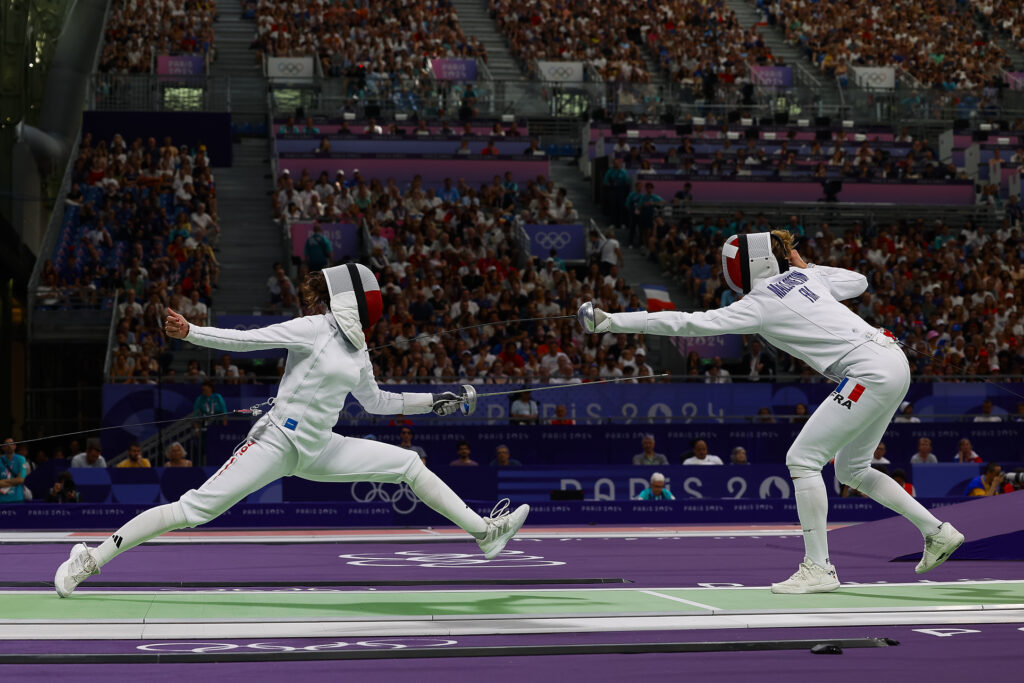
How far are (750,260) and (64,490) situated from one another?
8.91 m

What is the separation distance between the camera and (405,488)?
1311 cm

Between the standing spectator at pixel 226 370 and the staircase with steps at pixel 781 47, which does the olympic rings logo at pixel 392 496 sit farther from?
the staircase with steps at pixel 781 47

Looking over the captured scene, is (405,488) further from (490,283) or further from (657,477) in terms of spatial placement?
(490,283)

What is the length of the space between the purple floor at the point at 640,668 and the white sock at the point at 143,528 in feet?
3.78

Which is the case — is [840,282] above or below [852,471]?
above

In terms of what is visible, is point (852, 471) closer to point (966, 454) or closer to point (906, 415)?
point (966, 454)

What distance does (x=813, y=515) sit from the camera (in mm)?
6391

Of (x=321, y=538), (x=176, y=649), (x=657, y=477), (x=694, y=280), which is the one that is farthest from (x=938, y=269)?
(x=176, y=649)

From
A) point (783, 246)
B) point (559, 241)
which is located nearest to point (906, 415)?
point (559, 241)

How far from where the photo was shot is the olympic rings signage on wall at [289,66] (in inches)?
1047

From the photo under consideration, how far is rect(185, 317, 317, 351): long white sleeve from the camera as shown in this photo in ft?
19.3

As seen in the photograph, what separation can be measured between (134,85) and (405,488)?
1378cm

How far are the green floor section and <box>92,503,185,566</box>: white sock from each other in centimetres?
27

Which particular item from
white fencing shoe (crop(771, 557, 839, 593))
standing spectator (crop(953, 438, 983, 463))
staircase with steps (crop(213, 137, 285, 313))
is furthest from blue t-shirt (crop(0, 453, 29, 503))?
standing spectator (crop(953, 438, 983, 463))
